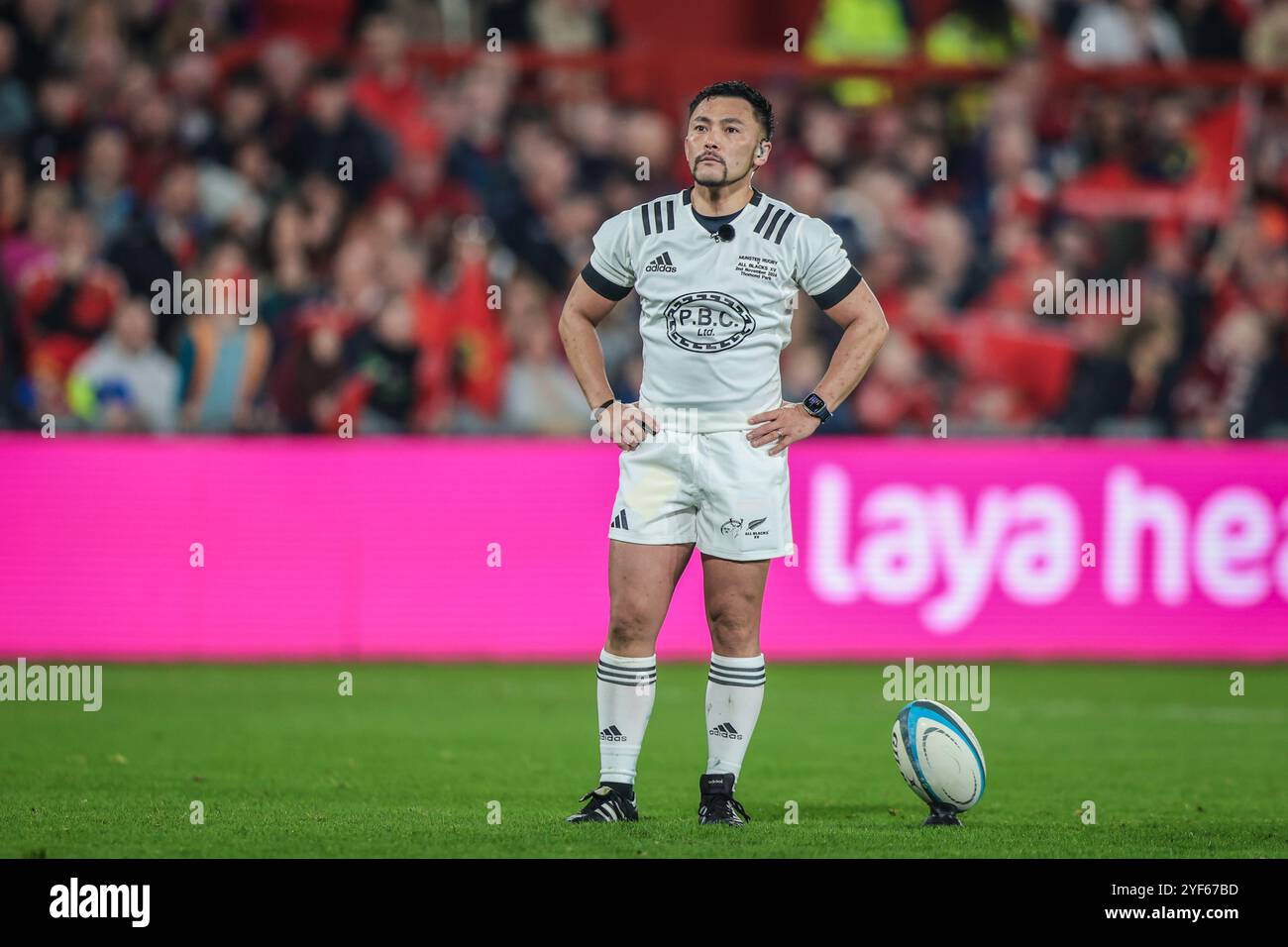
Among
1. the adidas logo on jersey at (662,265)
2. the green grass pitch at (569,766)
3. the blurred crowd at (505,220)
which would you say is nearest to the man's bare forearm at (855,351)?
the adidas logo on jersey at (662,265)

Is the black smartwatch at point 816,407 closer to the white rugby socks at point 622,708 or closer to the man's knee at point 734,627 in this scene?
the man's knee at point 734,627

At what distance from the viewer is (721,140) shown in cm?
742

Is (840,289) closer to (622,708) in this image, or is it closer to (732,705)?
(732,705)

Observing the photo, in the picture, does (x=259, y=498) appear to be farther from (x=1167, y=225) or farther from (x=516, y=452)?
(x=1167, y=225)

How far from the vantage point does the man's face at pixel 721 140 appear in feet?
24.3

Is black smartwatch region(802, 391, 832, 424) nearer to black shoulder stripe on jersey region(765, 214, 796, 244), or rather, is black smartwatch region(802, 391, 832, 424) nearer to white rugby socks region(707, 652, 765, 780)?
black shoulder stripe on jersey region(765, 214, 796, 244)

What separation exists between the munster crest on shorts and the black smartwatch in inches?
13.0

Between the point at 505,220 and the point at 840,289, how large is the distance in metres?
8.64

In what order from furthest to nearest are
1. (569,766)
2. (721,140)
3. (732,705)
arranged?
(569,766) → (732,705) → (721,140)

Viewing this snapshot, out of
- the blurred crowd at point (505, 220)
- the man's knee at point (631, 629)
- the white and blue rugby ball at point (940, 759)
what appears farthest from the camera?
the blurred crowd at point (505, 220)

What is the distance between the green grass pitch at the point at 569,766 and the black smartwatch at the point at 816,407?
1.49 meters

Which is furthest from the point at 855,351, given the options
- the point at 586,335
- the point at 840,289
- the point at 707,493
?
the point at 586,335

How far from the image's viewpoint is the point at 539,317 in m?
14.5
